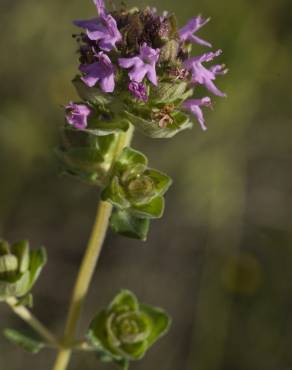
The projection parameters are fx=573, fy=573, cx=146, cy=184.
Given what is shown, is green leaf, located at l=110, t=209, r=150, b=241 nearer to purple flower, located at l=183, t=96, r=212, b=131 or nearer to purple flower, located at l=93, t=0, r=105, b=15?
purple flower, located at l=183, t=96, r=212, b=131

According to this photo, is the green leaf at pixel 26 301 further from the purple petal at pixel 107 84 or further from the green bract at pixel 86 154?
the purple petal at pixel 107 84

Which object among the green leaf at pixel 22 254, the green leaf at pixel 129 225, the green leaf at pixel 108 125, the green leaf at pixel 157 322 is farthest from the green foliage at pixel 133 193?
the green leaf at pixel 157 322

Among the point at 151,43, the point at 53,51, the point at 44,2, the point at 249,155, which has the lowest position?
the point at 151,43

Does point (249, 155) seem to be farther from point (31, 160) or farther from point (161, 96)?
point (161, 96)

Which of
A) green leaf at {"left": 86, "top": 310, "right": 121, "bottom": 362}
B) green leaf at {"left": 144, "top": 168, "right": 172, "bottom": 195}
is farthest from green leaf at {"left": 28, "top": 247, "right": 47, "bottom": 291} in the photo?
green leaf at {"left": 144, "top": 168, "right": 172, "bottom": 195}

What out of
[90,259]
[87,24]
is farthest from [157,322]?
[87,24]

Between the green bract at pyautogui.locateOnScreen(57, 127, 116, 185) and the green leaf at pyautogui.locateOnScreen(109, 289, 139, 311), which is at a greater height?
the green bract at pyautogui.locateOnScreen(57, 127, 116, 185)

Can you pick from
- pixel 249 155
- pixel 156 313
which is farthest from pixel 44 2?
pixel 156 313
